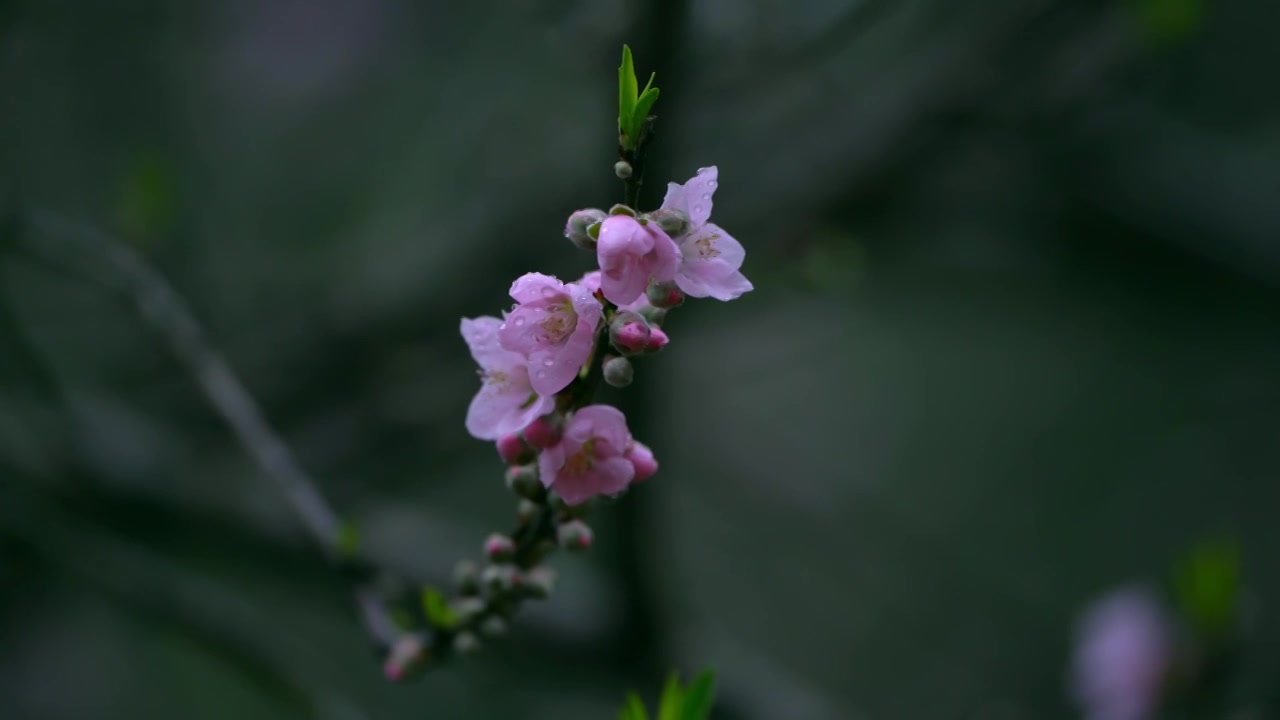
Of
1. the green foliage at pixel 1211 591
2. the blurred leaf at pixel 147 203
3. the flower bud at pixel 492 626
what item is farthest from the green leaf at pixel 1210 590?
the blurred leaf at pixel 147 203

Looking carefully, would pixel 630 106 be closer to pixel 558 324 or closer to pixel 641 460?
pixel 558 324

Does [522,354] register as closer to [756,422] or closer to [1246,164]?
[1246,164]

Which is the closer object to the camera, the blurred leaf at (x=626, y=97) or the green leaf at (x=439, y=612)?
the blurred leaf at (x=626, y=97)

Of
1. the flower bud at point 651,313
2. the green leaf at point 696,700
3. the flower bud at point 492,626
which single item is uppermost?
the flower bud at point 651,313

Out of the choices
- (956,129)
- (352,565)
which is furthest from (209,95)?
(352,565)

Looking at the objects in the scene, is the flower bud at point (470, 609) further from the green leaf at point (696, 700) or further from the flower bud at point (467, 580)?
the green leaf at point (696, 700)

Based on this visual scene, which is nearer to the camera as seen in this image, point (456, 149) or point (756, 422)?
point (456, 149)

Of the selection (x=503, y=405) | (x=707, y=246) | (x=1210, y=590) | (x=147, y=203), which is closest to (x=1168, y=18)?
(x=1210, y=590)
